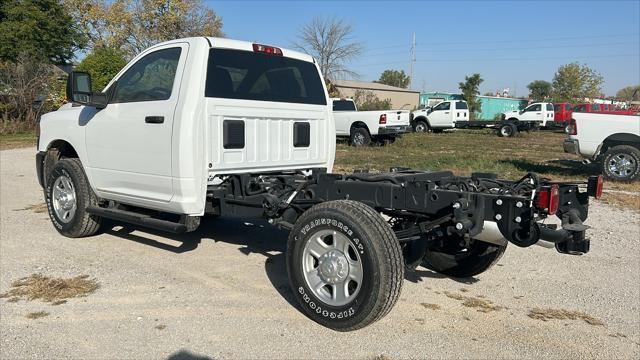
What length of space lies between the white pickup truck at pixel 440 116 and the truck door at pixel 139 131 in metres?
25.0

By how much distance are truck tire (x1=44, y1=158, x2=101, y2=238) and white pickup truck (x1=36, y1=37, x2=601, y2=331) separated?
2cm

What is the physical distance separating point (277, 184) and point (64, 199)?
9.18ft

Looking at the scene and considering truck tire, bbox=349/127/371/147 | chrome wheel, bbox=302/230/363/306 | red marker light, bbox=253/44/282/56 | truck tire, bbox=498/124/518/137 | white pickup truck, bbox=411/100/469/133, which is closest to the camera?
chrome wheel, bbox=302/230/363/306

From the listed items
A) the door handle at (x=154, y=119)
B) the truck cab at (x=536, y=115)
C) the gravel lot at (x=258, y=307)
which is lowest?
the gravel lot at (x=258, y=307)

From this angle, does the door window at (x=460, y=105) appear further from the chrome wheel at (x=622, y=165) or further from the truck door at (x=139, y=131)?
the truck door at (x=139, y=131)

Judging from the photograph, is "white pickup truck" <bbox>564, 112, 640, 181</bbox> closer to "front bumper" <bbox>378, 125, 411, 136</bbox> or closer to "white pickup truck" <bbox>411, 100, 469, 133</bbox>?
"front bumper" <bbox>378, 125, 411, 136</bbox>

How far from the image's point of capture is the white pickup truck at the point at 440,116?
1164 inches

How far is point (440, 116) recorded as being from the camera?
29.8 meters

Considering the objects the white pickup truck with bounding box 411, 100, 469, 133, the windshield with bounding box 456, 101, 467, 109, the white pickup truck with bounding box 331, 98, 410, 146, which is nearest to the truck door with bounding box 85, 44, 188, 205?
the white pickup truck with bounding box 331, 98, 410, 146

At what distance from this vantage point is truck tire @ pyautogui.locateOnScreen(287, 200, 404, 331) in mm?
3533

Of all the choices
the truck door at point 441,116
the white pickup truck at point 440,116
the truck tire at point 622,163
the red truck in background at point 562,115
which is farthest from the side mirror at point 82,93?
the red truck in background at point 562,115

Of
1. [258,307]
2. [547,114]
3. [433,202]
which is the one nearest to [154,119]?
[258,307]

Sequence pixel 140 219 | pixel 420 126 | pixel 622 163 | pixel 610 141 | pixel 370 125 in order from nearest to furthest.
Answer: pixel 140 219 → pixel 622 163 → pixel 610 141 → pixel 370 125 → pixel 420 126

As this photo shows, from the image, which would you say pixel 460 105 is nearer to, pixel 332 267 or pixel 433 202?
pixel 433 202
